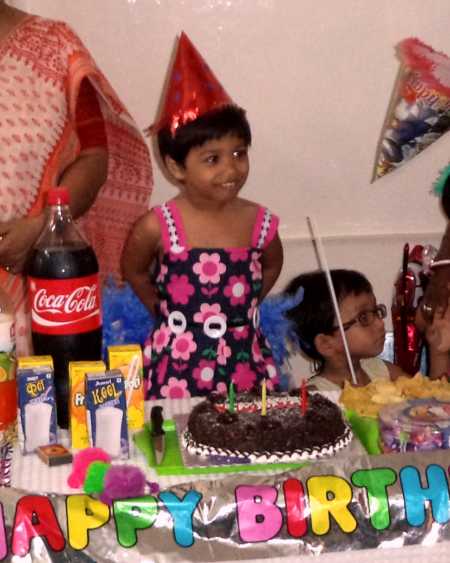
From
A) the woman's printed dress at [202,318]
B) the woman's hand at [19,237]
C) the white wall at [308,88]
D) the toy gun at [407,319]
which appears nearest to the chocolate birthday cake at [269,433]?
the woman's hand at [19,237]

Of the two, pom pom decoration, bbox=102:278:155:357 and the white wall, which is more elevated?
the white wall

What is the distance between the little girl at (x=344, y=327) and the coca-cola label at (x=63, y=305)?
2.93ft

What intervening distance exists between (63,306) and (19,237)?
0.37 meters

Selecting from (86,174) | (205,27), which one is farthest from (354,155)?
(86,174)

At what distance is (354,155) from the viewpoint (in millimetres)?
2428

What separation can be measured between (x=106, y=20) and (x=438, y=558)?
1684 mm

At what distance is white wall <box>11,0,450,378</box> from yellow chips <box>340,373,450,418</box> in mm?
1202

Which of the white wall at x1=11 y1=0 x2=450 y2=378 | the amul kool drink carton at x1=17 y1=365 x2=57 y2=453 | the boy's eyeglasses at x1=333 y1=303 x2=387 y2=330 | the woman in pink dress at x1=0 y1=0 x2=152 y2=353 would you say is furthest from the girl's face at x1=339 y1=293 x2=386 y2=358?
the amul kool drink carton at x1=17 y1=365 x2=57 y2=453

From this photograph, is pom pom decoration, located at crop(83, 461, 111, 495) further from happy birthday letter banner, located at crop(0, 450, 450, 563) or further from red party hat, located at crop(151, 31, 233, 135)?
red party hat, located at crop(151, 31, 233, 135)

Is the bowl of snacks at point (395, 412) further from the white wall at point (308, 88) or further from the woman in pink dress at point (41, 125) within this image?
the white wall at point (308, 88)

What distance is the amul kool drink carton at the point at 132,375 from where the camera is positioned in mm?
1179

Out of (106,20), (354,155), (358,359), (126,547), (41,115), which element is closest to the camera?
(126,547)

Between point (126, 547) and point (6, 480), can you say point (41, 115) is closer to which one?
point (6, 480)

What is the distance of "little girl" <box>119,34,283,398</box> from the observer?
5.58ft
